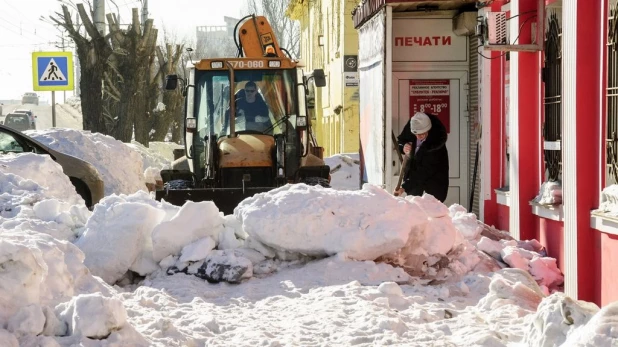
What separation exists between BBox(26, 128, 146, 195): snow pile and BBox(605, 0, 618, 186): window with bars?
1129 centimetres

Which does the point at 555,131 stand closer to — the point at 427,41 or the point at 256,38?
the point at 427,41

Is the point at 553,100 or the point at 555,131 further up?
the point at 553,100

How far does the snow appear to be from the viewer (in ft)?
20.9

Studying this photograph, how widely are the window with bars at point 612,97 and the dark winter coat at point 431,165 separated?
3.94 metres

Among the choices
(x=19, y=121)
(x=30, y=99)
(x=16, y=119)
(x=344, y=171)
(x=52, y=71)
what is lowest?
(x=344, y=171)

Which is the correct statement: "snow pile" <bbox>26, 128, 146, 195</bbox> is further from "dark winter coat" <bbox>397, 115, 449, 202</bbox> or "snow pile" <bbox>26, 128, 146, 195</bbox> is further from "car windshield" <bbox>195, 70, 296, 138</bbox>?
"dark winter coat" <bbox>397, 115, 449, 202</bbox>

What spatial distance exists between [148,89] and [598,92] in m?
24.3

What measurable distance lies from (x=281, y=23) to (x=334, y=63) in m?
28.5

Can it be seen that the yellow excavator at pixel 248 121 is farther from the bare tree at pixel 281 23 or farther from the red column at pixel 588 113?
the bare tree at pixel 281 23

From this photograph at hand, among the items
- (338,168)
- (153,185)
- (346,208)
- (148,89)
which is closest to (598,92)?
→ (346,208)

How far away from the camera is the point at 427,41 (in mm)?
15344

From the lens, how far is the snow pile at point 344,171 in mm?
25969

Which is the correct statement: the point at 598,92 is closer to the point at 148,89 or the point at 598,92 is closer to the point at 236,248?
the point at 236,248

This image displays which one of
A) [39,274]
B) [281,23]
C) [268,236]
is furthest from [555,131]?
[281,23]
